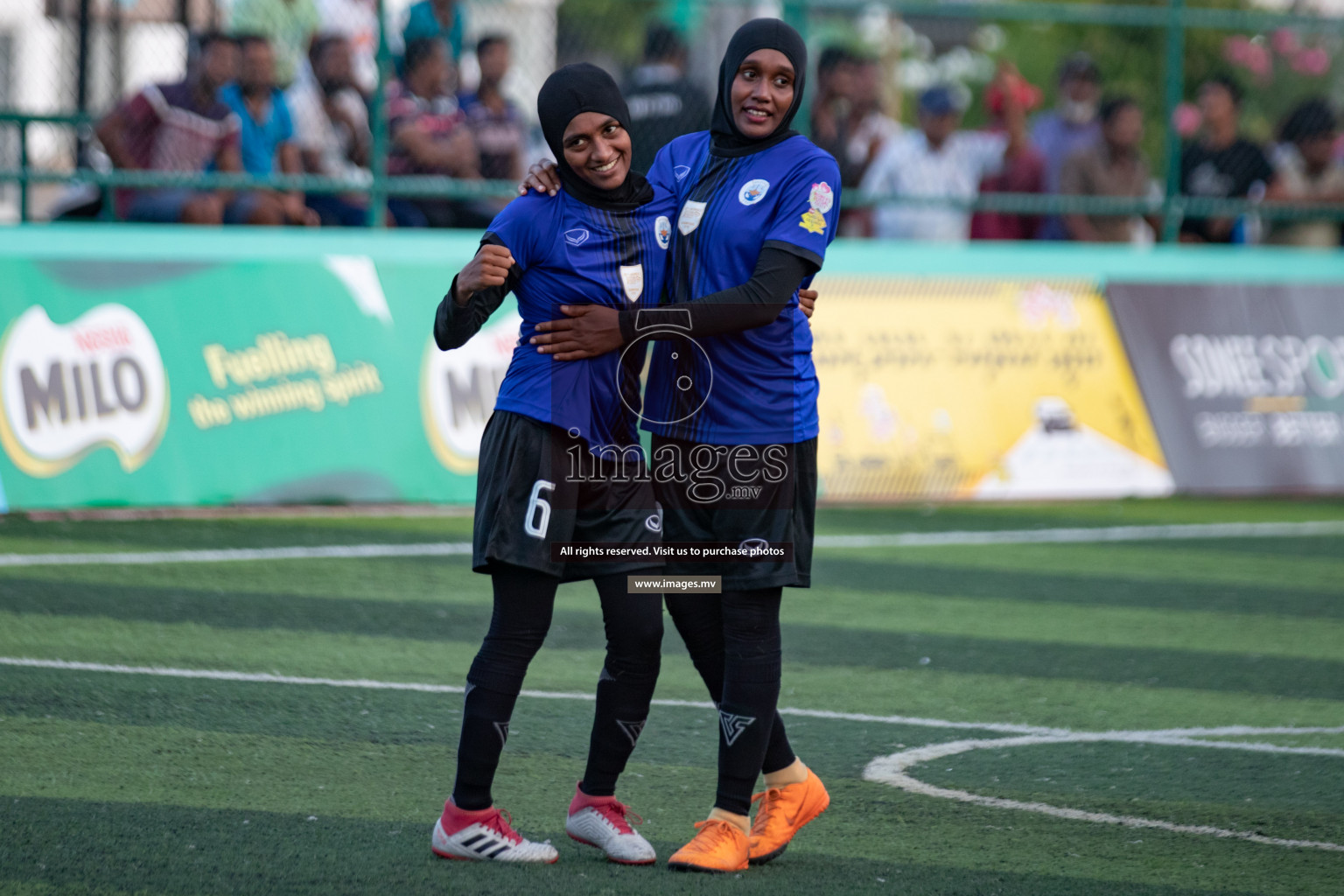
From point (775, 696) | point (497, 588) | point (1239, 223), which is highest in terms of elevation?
point (1239, 223)

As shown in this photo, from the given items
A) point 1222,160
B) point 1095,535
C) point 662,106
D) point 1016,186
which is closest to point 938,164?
point 1016,186

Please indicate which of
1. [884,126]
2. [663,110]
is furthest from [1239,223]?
[663,110]

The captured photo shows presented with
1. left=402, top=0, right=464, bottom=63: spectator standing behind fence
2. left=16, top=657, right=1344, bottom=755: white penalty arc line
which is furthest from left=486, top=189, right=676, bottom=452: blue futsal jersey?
left=402, top=0, right=464, bottom=63: spectator standing behind fence

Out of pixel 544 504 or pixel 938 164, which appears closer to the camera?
pixel 544 504

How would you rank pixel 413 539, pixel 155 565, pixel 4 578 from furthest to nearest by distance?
1. pixel 413 539
2. pixel 155 565
3. pixel 4 578

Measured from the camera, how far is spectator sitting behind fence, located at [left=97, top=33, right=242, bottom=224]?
9906mm

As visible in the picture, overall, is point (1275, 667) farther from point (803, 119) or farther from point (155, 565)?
point (803, 119)

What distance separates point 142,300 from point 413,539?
2004mm

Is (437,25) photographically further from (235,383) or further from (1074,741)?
(1074,741)

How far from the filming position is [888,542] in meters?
9.44

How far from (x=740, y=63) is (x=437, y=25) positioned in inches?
281

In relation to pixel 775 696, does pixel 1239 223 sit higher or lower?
higher

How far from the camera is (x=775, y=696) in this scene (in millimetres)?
3990

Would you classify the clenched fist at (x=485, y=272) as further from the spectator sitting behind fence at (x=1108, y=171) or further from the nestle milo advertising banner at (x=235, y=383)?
the spectator sitting behind fence at (x=1108, y=171)
